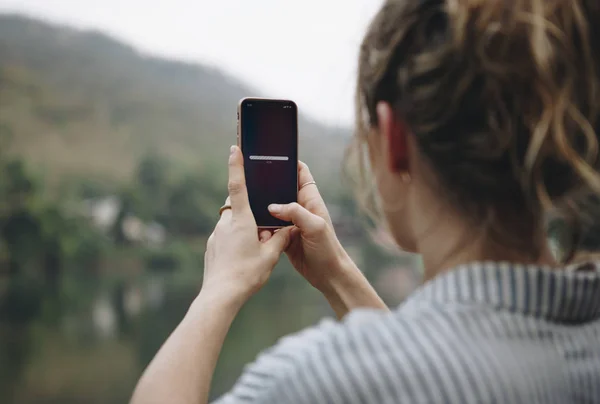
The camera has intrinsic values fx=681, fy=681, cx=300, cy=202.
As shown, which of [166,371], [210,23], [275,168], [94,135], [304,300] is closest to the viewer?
[166,371]

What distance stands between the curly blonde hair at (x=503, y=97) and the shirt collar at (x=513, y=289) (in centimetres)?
4

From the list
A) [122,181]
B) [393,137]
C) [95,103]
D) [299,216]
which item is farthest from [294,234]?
[95,103]

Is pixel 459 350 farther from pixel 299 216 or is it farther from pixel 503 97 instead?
pixel 299 216

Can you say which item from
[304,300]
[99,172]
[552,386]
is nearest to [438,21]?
[552,386]

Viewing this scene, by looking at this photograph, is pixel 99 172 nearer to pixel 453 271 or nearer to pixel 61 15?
pixel 61 15

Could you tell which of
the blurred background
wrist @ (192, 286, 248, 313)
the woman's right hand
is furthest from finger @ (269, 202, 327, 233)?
the blurred background

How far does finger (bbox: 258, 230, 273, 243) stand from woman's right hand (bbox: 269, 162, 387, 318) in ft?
0.07

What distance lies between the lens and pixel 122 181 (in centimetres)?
1734

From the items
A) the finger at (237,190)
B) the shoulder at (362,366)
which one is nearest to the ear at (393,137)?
the shoulder at (362,366)

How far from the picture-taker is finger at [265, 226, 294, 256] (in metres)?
0.69

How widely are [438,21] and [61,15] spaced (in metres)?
22.8

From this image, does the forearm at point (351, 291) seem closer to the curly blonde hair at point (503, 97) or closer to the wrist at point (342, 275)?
the wrist at point (342, 275)

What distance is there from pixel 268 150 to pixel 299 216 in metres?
0.10

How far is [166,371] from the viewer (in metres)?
0.53
